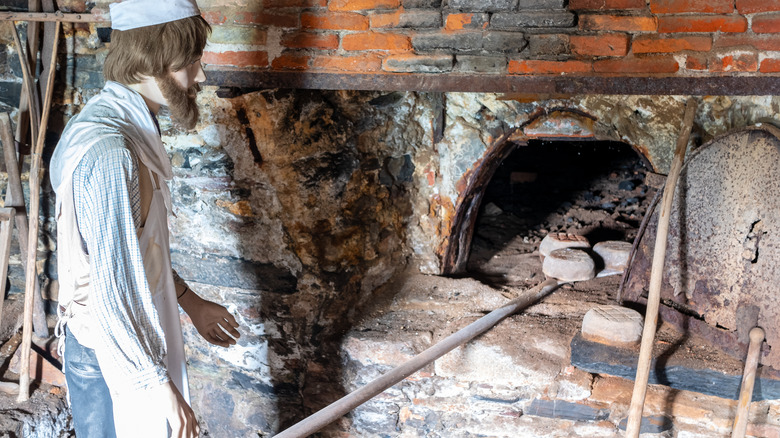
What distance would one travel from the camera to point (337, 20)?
2145 mm

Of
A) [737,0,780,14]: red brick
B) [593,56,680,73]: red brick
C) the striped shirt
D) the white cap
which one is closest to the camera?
the striped shirt

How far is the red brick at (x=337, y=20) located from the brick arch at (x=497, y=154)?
0.93 m

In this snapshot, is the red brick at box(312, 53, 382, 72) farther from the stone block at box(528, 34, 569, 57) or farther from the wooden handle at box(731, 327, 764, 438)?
the wooden handle at box(731, 327, 764, 438)

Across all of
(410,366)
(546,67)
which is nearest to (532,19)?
(546,67)

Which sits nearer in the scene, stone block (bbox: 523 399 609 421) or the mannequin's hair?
the mannequin's hair

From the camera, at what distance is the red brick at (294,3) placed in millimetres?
2141

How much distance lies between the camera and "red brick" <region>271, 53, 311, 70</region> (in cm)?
218

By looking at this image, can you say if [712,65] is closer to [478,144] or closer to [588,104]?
[588,104]

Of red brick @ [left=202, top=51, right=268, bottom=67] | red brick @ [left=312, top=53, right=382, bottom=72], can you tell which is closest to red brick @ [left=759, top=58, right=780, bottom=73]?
red brick @ [left=312, top=53, right=382, bottom=72]

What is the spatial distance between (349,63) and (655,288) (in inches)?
53.7

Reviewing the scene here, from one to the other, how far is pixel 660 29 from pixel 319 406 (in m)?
2.01

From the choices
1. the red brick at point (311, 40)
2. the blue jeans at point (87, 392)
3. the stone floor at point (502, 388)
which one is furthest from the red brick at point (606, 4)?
the blue jeans at point (87, 392)

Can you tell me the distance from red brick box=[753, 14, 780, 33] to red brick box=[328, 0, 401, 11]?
1127 mm

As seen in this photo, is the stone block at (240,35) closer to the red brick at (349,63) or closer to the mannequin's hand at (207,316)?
the red brick at (349,63)
